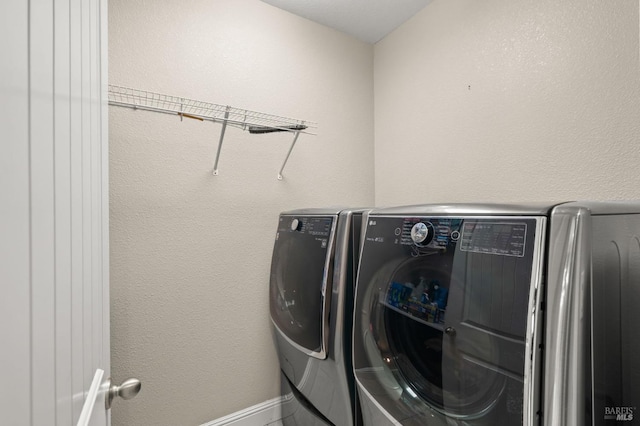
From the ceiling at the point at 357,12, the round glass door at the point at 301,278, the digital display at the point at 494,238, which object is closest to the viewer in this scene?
the digital display at the point at 494,238

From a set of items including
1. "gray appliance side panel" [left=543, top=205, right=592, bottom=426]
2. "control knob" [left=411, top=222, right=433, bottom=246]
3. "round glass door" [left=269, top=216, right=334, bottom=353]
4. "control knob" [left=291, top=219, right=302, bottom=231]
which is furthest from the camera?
"control knob" [left=291, top=219, right=302, bottom=231]

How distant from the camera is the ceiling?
180 cm

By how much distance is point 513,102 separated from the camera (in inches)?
55.4

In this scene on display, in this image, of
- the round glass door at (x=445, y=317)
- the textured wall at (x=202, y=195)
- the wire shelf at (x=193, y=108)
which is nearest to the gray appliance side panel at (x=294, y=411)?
the textured wall at (x=202, y=195)

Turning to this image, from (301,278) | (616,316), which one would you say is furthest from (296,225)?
(616,316)

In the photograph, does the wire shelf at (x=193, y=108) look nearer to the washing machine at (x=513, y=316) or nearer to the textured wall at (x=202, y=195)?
the textured wall at (x=202, y=195)

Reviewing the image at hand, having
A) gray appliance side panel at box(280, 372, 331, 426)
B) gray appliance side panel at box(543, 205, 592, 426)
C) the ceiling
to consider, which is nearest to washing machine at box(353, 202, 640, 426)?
gray appliance side panel at box(543, 205, 592, 426)

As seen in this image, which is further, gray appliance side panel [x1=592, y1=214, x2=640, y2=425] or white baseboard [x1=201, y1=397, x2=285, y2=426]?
white baseboard [x1=201, y1=397, x2=285, y2=426]

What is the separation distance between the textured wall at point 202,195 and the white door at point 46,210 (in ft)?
3.17

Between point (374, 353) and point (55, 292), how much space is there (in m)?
0.95

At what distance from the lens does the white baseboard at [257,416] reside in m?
1.60

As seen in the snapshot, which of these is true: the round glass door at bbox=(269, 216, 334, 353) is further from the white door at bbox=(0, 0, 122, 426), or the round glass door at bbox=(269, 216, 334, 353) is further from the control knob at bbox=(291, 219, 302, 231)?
the white door at bbox=(0, 0, 122, 426)

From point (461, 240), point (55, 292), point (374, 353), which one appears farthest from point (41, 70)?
point (374, 353)

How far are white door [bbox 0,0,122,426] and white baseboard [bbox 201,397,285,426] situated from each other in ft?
4.11
